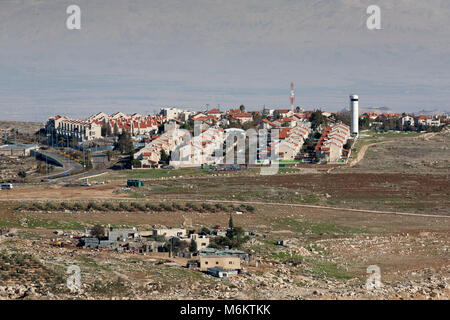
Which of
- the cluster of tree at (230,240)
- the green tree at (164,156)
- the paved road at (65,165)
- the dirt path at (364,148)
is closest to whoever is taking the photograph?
the cluster of tree at (230,240)

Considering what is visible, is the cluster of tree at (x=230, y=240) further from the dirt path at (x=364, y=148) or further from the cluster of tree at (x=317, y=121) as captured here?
the cluster of tree at (x=317, y=121)

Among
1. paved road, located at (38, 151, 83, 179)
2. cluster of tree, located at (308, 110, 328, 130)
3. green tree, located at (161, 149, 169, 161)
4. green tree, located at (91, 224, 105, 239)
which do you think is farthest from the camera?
cluster of tree, located at (308, 110, 328, 130)

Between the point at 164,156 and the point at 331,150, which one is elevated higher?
the point at 331,150

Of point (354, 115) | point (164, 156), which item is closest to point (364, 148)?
point (354, 115)

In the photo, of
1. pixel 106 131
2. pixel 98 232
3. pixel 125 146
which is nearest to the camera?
pixel 98 232

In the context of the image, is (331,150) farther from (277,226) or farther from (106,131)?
(106,131)

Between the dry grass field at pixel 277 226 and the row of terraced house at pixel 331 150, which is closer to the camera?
the dry grass field at pixel 277 226

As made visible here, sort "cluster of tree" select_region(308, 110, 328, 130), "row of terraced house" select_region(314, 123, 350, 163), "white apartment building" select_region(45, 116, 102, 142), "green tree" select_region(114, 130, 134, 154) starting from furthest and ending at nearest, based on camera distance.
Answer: "cluster of tree" select_region(308, 110, 328, 130) → "white apartment building" select_region(45, 116, 102, 142) → "green tree" select_region(114, 130, 134, 154) → "row of terraced house" select_region(314, 123, 350, 163)

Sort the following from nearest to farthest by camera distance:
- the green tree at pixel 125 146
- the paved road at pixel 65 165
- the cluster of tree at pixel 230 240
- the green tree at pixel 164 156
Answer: the cluster of tree at pixel 230 240, the paved road at pixel 65 165, the green tree at pixel 164 156, the green tree at pixel 125 146

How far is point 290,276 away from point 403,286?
4.46 metres

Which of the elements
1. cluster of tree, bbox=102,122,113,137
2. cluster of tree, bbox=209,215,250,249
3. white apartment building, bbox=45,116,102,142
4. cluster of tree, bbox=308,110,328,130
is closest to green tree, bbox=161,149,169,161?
white apartment building, bbox=45,116,102,142

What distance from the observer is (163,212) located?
36531 mm

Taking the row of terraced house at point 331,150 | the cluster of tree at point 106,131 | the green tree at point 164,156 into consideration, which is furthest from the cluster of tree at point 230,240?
the cluster of tree at point 106,131

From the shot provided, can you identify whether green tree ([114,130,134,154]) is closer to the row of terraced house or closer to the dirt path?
the row of terraced house
